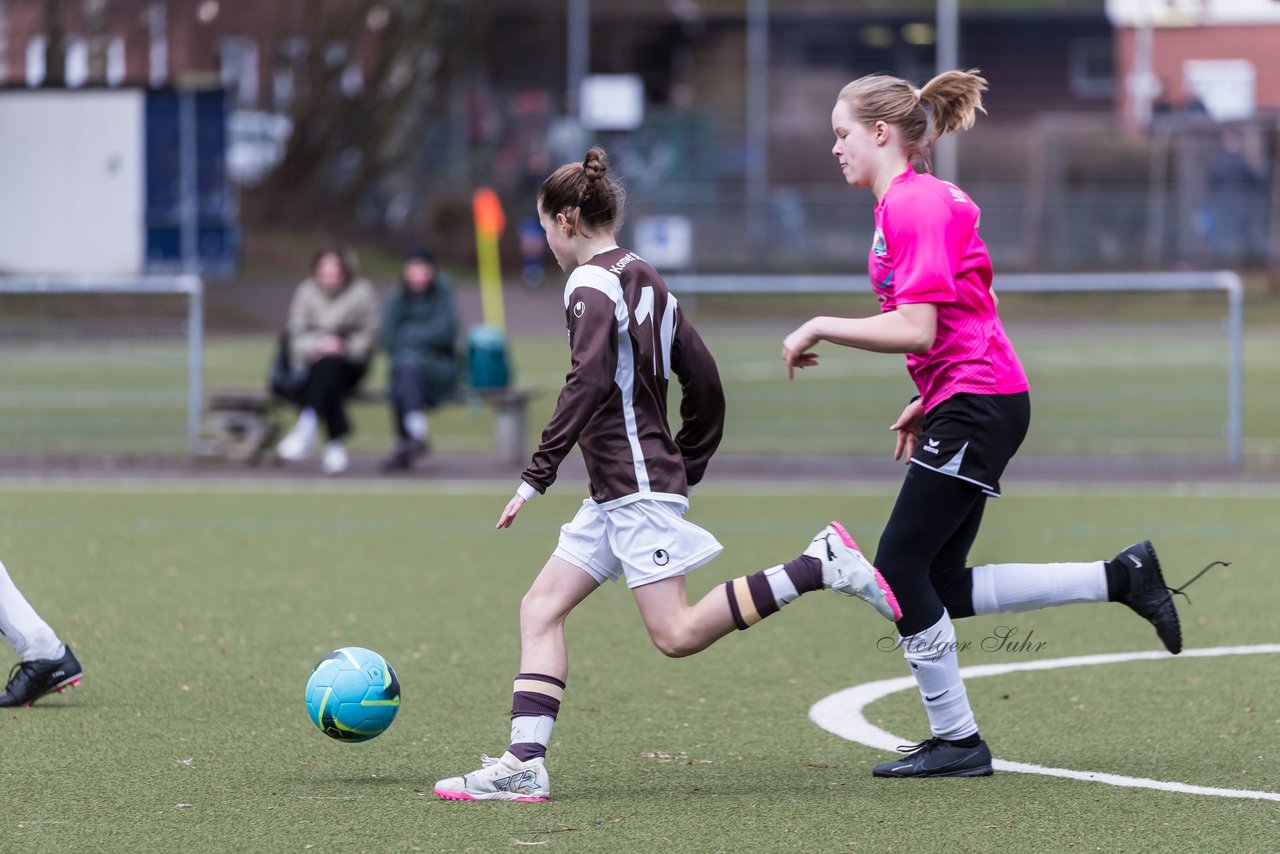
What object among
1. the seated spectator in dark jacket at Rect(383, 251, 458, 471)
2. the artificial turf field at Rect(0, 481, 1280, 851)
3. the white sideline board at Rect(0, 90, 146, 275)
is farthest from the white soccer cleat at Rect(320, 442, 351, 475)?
the white sideline board at Rect(0, 90, 146, 275)

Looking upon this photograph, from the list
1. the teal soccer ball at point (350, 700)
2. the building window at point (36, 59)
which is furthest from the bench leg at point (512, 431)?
the building window at point (36, 59)

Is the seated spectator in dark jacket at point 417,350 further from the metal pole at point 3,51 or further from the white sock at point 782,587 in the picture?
the metal pole at point 3,51

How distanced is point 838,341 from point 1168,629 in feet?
4.41

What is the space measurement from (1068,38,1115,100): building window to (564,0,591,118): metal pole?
13984 mm

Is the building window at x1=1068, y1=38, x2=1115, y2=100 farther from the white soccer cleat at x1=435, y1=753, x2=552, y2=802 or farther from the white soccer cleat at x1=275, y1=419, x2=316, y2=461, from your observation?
the white soccer cleat at x1=435, y1=753, x2=552, y2=802

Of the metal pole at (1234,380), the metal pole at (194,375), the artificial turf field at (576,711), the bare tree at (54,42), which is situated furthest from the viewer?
the bare tree at (54,42)

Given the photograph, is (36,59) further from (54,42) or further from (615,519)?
(615,519)

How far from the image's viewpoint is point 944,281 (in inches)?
207

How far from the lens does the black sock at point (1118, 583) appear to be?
18.4ft

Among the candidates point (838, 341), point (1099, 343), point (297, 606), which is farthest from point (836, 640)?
point (1099, 343)

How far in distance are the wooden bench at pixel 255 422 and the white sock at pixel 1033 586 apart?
9.47 m

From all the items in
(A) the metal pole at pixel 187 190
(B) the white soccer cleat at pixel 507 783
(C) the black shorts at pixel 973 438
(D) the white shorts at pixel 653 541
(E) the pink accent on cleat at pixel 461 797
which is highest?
(A) the metal pole at pixel 187 190

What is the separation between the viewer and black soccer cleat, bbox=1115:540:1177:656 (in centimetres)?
563

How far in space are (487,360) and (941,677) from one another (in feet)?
35.4
